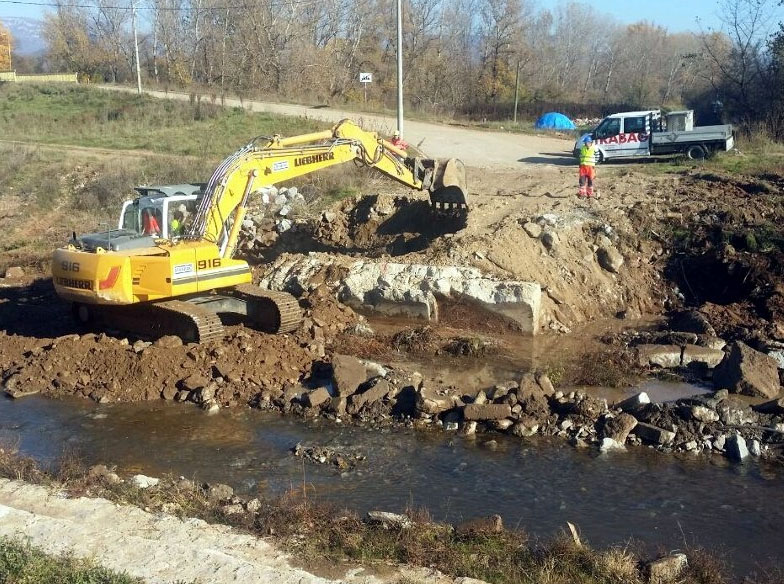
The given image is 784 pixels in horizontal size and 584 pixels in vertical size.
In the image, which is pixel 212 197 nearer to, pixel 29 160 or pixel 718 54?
pixel 29 160

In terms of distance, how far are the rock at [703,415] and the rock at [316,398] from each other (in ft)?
15.1

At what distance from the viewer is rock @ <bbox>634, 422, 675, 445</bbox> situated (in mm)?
10383

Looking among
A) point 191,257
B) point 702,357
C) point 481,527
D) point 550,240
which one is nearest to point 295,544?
point 481,527

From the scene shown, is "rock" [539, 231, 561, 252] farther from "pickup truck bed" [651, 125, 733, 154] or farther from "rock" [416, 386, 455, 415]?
"pickup truck bed" [651, 125, 733, 154]

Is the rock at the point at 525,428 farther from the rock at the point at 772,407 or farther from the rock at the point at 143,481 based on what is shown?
the rock at the point at 143,481

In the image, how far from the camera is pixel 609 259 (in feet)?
55.1

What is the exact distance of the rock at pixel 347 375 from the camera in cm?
1193

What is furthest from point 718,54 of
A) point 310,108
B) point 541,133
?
point 310,108

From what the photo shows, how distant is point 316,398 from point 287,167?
460 centimetres

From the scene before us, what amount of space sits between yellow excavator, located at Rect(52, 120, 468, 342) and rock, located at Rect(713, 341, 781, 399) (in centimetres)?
640

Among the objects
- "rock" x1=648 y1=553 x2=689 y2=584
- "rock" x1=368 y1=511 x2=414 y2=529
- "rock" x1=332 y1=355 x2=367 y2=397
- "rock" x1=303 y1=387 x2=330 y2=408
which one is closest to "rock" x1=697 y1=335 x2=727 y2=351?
"rock" x1=332 y1=355 x2=367 y2=397

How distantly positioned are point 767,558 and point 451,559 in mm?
3034

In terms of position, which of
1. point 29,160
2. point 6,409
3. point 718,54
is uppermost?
point 718,54

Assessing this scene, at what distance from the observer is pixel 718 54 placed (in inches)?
1668
